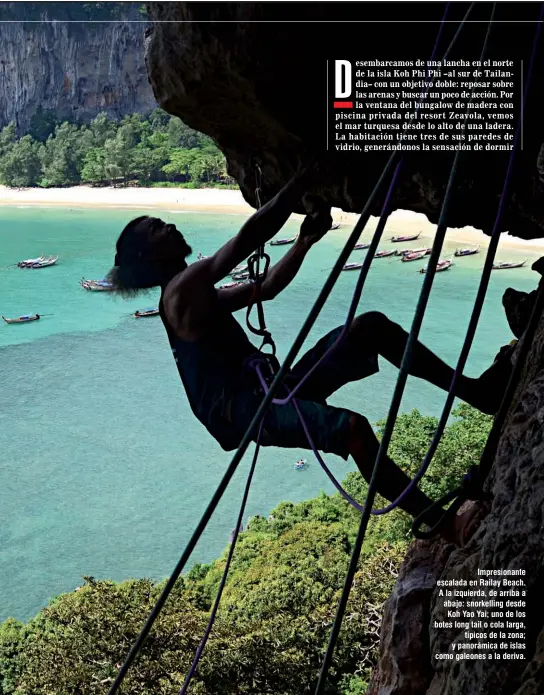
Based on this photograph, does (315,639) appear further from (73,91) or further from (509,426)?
(73,91)

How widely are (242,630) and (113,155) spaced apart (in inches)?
1154

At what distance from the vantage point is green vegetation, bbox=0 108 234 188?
32.6 metres

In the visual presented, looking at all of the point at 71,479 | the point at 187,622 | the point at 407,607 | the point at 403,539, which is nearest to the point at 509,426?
the point at 407,607

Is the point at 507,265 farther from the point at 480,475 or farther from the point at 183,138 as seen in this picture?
the point at 480,475

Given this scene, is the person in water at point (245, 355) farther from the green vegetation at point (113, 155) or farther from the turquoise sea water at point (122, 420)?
the green vegetation at point (113, 155)

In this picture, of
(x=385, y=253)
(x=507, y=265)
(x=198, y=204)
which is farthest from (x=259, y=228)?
(x=198, y=204)

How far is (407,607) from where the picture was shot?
218 cm

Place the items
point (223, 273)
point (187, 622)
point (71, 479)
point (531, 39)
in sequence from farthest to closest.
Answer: point (71, 479) → point (187, 622) → point (531, 39) → point (223, 273)

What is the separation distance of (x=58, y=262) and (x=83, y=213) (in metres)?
5.95

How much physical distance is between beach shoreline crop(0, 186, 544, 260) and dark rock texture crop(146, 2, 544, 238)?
20.6m

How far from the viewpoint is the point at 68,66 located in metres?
40.3

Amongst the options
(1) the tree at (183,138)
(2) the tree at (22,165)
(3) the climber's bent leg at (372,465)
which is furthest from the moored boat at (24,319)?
(3) the climber's bent leg at (372,465)

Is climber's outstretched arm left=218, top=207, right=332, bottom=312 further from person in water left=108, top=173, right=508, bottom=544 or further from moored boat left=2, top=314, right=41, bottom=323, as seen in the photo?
moored boat left=2, top=314, right=41, bottom=323

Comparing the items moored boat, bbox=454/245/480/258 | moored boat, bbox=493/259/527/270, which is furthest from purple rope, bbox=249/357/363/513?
moored boat, bbox=454/245/480/258
